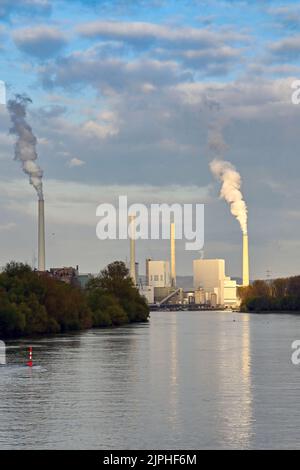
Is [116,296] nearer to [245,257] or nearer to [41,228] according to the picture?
[41,228]

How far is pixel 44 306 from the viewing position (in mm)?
71188

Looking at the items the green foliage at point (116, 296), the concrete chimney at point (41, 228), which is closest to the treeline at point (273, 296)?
the green foliage at point (116, 296)

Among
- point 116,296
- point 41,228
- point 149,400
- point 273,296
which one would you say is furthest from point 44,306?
point 273,296

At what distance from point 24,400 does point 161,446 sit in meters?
8.56

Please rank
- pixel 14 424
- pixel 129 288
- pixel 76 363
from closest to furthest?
pixel 14 424, pixel 76 363, pixel 129 288

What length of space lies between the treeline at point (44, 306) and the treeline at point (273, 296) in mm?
66108

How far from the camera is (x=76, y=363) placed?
139ft

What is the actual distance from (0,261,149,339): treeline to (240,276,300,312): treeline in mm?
66108

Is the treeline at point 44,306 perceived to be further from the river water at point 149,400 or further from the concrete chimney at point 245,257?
the concrete chimney at point 245,257

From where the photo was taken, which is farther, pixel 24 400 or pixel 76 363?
pixel 76 363

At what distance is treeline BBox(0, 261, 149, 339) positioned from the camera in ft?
213

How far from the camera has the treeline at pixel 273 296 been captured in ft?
520
